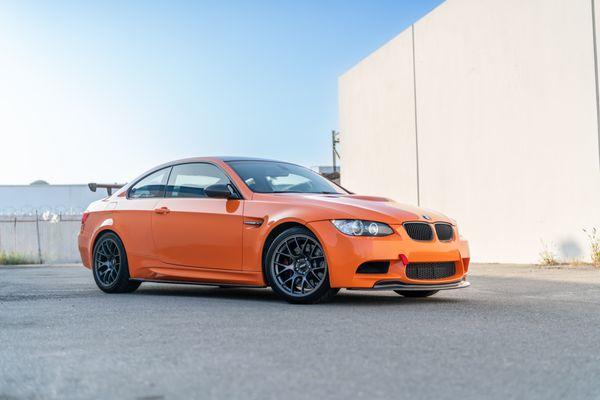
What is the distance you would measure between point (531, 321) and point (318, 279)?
206cm

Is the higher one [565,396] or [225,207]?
[225,207]

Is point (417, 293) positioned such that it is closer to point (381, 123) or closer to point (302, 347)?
point (302, 347)

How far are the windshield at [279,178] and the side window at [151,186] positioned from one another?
96 centimetres

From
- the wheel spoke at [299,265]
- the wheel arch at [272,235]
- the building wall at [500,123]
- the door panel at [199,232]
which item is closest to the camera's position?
the wheel spoke at [299,265]

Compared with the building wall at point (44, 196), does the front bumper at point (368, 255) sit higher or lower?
lower

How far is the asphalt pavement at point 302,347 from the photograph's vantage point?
418 cm

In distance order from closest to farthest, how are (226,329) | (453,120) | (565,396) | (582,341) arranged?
(565,396), (582,341), (226,329), (453,120)

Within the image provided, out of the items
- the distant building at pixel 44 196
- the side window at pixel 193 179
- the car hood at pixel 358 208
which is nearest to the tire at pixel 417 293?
the car hood at pixel 358 208

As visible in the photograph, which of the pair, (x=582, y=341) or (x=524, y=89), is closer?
(x=582, y=341)

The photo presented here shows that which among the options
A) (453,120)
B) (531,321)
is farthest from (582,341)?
(453,120)

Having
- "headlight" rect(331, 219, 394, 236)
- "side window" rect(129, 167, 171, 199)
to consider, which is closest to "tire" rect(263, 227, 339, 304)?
"headlight" rect(331, 219, 394, 236)

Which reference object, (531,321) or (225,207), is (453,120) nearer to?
(225,207)

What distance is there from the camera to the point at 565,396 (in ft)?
13.1

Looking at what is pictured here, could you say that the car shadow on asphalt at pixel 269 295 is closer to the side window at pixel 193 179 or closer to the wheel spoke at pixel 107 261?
the wheel spoke at pixel 107 261
